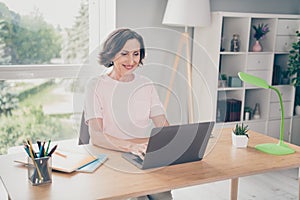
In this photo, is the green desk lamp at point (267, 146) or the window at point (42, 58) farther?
the window at point (42, 58)

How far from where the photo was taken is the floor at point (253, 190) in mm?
2938

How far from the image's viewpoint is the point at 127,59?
64.1 inches

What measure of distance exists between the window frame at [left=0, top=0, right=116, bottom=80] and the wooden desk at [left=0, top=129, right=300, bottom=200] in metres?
1.57

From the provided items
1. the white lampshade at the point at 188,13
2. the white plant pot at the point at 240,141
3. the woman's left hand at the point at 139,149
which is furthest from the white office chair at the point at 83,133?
the white lampshade at the point at 188,13

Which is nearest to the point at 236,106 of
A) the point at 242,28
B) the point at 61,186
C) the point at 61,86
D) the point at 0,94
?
the point at 242,28

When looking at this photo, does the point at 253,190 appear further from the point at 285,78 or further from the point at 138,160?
the point at 138,160

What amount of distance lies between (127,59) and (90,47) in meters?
1.92

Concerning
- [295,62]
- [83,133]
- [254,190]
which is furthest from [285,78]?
[83,133]

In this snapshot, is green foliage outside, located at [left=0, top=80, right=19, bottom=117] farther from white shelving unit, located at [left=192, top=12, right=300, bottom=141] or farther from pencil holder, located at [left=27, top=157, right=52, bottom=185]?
pencil holder, located at [left=27, top=157, right=52, bottom=185]

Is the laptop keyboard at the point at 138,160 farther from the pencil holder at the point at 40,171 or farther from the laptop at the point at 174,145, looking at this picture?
the pencil holder at the point at 40,171

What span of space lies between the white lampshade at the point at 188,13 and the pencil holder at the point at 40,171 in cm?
191

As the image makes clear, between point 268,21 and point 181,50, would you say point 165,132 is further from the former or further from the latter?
point 268,21

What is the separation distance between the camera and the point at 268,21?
11.8ft

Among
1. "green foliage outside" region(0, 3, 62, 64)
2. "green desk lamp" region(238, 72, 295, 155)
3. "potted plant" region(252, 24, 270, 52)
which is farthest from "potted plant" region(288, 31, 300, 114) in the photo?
"green foliage outside" region(0, 3, 62, 64)
